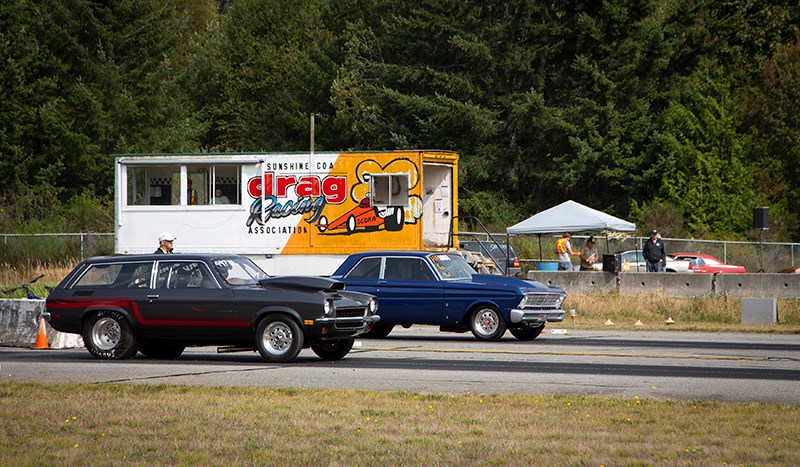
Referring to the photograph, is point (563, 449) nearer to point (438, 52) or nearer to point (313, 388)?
point (313, 388)

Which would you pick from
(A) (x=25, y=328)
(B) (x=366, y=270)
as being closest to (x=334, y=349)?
(B) (x=366, y=270)

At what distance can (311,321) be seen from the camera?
53.0 ft

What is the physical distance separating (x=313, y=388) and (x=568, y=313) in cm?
1584

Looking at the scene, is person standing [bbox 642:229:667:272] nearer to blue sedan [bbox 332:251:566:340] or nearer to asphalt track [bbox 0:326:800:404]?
asphalt track [bbox 0:326:800:404]


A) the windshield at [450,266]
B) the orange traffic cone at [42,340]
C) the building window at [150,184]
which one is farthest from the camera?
the building window at [150,184]

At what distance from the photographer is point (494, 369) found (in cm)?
1575

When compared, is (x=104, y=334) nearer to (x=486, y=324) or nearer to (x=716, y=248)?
(x=486, y=324)

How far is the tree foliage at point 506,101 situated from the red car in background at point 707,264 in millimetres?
7752

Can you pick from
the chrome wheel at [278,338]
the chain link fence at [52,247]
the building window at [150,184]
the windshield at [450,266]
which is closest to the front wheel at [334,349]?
the chrome wheel at [278,338]

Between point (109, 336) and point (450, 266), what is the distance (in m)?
6.95

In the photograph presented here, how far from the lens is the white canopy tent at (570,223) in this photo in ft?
114

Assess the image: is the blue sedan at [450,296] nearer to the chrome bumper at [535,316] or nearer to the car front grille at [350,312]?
the chrome bumper at [535,316]

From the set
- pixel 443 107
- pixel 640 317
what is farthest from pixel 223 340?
pixel 443 107

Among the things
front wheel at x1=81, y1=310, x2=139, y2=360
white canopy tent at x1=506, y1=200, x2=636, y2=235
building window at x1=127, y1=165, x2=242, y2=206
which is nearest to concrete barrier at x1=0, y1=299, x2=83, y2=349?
front wheel at x1=81, y1=310, x2=139, y2=360
